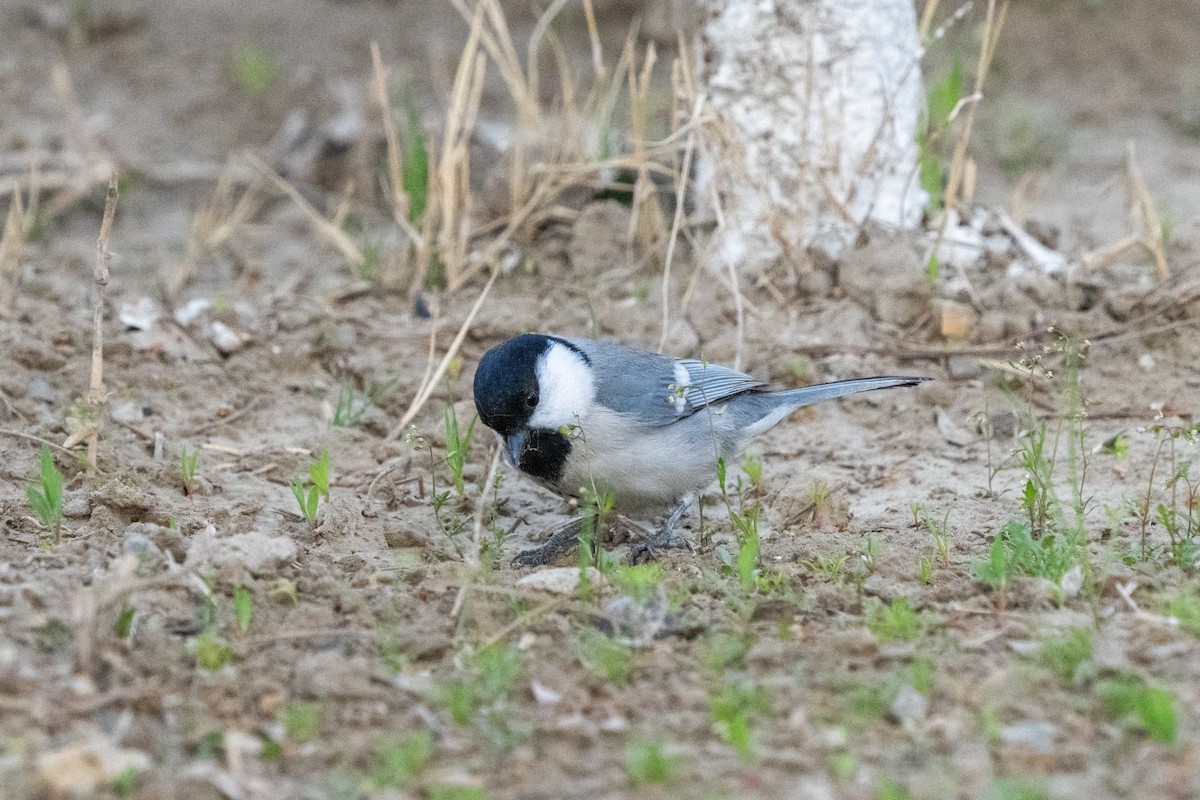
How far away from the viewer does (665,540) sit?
450cm

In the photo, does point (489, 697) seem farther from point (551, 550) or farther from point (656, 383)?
point (656, 383)

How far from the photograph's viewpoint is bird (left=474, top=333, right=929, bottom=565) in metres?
4.28

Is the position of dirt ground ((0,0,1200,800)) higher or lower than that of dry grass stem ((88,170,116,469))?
lower

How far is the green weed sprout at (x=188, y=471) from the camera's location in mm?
4375

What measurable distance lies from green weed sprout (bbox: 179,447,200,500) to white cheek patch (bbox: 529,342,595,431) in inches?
44.1

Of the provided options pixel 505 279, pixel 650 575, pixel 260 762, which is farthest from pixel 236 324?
pixel 260 762

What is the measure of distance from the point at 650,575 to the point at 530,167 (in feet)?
9.71

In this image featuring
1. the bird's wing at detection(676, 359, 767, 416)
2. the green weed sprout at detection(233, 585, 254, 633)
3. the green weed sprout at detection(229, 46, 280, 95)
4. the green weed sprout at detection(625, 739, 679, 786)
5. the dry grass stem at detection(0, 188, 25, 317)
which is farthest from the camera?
the green weed sprout at detection(229, 46, 280, 95)

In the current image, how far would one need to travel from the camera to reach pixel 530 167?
→ 600cm

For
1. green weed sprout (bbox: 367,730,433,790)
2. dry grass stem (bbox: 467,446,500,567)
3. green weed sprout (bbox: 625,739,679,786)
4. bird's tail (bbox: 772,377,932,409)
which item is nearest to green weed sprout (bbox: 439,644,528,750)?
green weed sprout (bbox: 367,730,433,790)

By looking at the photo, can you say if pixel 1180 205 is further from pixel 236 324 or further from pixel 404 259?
pixel 236 324

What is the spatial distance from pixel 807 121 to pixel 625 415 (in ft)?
5.87

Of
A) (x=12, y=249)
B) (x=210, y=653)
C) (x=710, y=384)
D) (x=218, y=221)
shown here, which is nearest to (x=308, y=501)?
(x=210, y=653)

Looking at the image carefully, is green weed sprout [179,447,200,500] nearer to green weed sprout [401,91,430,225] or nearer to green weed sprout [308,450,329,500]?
green weed sprout [308,450,329,500]
